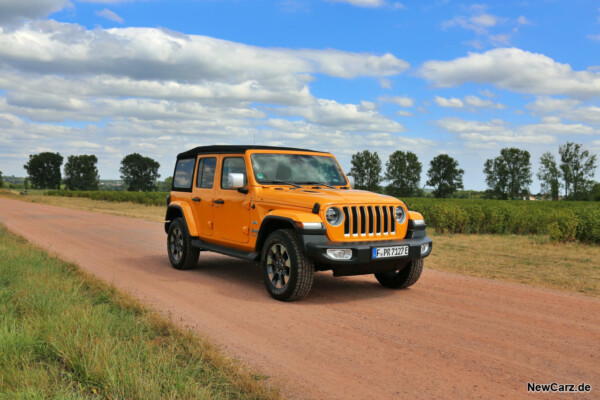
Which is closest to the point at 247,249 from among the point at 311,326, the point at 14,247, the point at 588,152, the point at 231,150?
the point at 231,150

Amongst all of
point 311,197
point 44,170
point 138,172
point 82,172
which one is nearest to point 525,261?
point 311,197

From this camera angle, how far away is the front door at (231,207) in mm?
7398

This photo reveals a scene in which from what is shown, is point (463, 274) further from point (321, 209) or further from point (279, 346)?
point (279, 346)

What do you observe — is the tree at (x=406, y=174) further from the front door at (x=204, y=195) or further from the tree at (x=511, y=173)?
the front door at (x=204, y=195)

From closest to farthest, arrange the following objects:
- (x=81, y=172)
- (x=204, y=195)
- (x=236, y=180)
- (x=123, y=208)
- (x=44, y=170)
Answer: (x=236, y=180) → (x=204, y=195) → (x=123, y=208) → (x=81, y=172) → (x=44, y=170)

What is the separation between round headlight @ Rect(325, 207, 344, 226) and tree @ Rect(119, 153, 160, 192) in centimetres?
12436

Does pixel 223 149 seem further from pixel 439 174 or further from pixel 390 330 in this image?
pixel 439 174

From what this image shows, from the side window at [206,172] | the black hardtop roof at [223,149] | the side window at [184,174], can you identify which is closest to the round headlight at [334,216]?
the black hardtop roof at [223,149]

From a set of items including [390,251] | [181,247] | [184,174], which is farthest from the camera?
[184,174]

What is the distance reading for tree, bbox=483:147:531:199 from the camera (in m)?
94.6

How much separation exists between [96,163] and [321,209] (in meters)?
145

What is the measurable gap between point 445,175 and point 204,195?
91.8m

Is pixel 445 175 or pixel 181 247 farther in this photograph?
pixel 445 175

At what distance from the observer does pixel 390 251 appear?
647 cm
